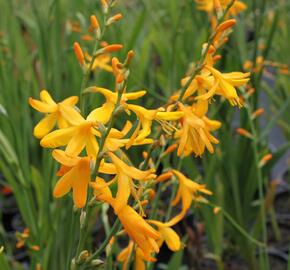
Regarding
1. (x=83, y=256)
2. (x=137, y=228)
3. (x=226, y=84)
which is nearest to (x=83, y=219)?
(x=83, y=256)

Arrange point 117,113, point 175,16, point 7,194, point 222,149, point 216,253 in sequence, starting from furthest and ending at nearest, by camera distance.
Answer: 1. point 175,16
2. point 7,194
3. point 222,149
4. point 216,253
5. point 117,113

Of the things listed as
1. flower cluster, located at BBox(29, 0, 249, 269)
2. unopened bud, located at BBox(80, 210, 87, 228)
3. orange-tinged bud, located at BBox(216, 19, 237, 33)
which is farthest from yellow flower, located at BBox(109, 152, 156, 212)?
orange-tinged bud, located at BBox(216, 19, 237, 33)

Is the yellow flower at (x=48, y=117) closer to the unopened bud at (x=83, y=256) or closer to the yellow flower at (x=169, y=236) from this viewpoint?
the unopened bud at (x=83, y=256)

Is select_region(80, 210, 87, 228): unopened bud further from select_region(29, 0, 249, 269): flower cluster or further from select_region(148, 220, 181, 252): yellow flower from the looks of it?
select_region(148, 220, 181, 252): yellow flower

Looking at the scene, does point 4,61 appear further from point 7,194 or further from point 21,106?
point 7,194

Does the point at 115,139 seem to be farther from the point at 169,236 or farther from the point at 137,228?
the point at 169,236

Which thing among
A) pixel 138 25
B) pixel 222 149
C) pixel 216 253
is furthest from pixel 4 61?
pixel 216 253
